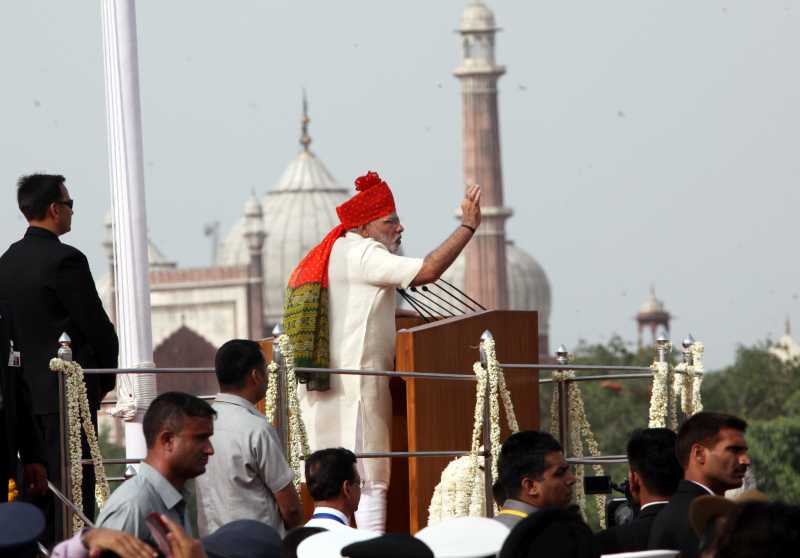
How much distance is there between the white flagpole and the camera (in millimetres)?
7730

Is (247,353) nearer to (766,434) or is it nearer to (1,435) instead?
(1,435)

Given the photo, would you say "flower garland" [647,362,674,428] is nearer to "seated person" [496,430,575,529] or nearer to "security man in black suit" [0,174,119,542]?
"security man in black suit" [0,174,119,542]

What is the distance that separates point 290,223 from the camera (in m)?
73.4

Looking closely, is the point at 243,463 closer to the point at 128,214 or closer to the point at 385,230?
the point at 385,230

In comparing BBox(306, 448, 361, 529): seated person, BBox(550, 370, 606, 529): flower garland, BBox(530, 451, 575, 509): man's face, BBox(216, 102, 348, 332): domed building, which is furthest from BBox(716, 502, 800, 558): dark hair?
BBox(216, 102, 348, 332): domed building

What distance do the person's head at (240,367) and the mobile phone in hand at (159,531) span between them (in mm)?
1560

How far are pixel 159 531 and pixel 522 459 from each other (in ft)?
4.01

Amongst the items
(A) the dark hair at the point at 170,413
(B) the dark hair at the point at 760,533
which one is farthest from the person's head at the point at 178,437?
(B) the dark hair at the point at 760,533

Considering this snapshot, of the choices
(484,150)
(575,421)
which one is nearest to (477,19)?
(484,150)

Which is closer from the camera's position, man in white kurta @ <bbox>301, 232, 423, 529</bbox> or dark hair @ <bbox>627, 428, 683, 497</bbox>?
dark hair @ <bbox>627, 428, 683, 497</bbox>

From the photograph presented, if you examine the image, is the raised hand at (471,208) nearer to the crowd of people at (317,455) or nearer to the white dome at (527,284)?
the crowd of people at (317,455)

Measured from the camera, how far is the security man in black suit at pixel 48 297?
20.7ft

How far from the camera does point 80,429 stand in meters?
6.44

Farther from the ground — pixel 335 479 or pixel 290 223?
pixel 290 223
